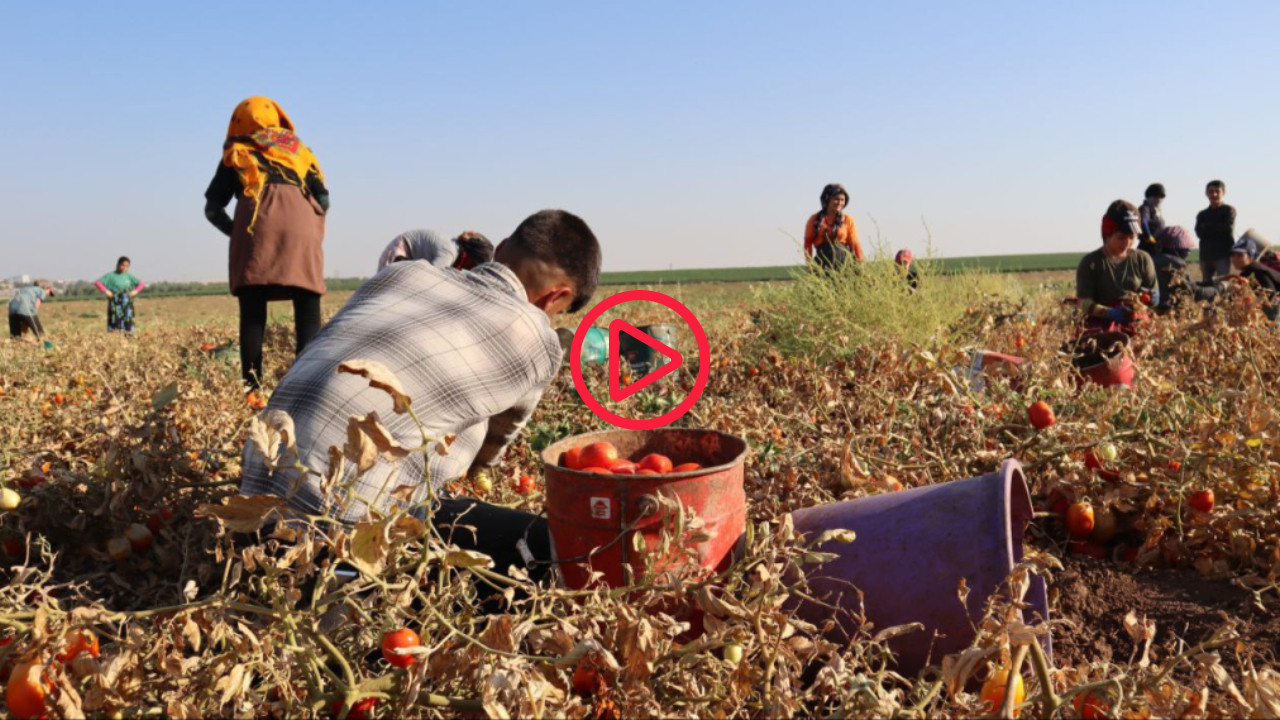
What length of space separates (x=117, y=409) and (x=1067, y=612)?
3.09 m

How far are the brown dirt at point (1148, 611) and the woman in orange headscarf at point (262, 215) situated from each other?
3905mm

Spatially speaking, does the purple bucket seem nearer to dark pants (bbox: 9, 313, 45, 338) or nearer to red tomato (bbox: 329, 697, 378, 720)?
red tomato (bbox: 329, 697, 378, 720)

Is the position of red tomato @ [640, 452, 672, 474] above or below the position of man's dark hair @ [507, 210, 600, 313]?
below

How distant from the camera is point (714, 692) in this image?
1.70m

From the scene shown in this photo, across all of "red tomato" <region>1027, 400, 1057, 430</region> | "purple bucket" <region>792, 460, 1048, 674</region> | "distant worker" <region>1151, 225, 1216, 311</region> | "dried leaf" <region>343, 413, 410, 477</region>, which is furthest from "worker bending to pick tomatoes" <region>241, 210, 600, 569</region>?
"distant worker" <region>1151, 225, 1216, 311</region>

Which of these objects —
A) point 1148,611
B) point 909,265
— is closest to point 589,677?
point 1148,611

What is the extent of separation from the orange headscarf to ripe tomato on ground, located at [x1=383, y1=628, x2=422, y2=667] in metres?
3.75

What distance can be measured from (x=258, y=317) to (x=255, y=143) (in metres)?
0.93

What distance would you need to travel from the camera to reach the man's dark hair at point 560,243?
105 inches

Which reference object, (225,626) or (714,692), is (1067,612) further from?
(225,626)

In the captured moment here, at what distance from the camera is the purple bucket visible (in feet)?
6.86

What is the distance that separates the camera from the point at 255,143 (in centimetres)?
477

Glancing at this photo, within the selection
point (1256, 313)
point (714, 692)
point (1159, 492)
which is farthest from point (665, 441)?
point (1256, 313)

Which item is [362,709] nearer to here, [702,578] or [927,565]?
Answer: [702,578]
